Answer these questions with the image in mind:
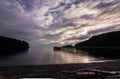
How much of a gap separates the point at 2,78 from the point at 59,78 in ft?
29.3

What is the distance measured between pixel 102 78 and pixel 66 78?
552 centimetres

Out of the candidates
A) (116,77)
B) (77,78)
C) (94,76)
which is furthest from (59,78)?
(116,77)

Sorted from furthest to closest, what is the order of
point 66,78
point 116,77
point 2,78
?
point 66,78 → point 116,77 → point 2,78

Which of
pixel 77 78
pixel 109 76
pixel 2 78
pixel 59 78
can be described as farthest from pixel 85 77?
pixel 2 78

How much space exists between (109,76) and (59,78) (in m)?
7.03

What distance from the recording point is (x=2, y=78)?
850 inches

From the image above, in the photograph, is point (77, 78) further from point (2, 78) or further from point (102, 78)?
point (2, 78)

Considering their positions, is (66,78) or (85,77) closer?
(85,77)

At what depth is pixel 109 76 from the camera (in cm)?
2483

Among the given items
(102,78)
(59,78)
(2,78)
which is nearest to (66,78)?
(59,78)

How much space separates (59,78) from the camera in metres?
27.9

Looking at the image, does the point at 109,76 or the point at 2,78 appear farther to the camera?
the point at 109,76

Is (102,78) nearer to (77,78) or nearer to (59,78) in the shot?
(77,78)

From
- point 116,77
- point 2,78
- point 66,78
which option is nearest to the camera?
point 2,78
